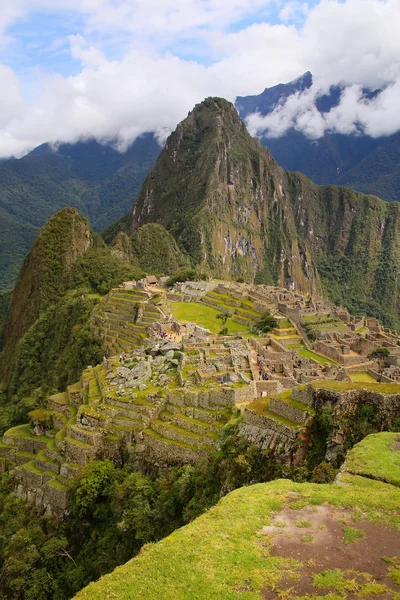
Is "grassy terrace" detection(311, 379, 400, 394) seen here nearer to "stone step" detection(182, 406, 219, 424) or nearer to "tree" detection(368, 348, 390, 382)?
"stone step" detection(182, 406, 219, 424)

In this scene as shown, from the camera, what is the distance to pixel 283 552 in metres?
9.85

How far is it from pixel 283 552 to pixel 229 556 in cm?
Answer: 105

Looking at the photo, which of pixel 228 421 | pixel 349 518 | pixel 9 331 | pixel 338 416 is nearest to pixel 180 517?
pixel 228 421

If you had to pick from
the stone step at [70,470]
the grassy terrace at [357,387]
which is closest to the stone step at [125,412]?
the stone step at [70,470]

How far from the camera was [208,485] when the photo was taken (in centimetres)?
1672

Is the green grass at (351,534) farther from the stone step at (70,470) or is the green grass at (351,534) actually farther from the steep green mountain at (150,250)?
the steep green mountain at (150,250)

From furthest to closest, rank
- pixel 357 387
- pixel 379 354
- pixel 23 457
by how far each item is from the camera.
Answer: pixel 379 354 → pixel 23 457 → pixel 357 387

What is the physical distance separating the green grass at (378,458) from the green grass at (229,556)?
1.01 feet

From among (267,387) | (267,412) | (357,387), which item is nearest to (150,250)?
(267,387)

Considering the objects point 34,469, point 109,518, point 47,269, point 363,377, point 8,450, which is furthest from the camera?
point 47,269

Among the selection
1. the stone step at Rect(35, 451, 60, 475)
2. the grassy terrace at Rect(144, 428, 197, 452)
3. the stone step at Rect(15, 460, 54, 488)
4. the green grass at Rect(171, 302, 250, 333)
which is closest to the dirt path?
the grassy terrace at Rect(144, 428, 197, 452)

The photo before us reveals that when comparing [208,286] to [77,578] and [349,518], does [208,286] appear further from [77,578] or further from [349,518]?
[349,518]

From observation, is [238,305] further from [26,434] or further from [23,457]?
[23,457]

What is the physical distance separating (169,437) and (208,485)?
4.26 metres
